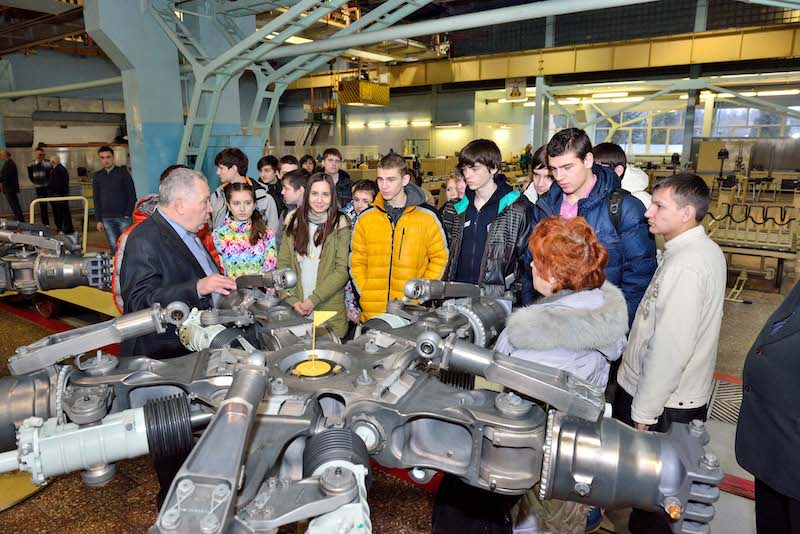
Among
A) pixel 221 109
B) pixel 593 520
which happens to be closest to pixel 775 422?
pixel 593 520

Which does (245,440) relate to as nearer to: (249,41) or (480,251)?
(480,251)

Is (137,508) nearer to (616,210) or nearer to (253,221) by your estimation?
(253,221)

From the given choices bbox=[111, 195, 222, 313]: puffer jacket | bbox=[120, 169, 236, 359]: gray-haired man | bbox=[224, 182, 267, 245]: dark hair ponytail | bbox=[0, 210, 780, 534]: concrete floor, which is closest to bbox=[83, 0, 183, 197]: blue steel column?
bbox=[111, 195, 222, 313]: puffer jacket

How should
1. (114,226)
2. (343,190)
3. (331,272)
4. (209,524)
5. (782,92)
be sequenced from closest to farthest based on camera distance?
(209,524), (331,272), (343,190), (114,226), (782,92)

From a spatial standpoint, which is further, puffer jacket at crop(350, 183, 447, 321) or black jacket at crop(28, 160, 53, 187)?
black jacket at crop(28, 160, 53, 187)

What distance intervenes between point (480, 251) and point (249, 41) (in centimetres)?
363

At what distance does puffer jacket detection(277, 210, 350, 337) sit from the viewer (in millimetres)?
2982

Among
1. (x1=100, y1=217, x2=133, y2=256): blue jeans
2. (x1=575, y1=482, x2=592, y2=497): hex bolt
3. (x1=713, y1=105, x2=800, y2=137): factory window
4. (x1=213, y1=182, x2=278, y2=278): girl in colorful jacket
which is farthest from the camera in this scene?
(x1=713, y1=105, x2=800, y2=137): factory window

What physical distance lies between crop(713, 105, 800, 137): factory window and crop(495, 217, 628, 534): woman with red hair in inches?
642

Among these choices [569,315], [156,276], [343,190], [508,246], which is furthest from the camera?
[343,190]

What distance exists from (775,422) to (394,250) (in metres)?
1.90

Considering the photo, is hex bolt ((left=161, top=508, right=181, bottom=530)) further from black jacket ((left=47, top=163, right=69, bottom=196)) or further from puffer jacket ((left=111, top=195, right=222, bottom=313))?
black jacket ((left=47, top=163, right=69, bottom=196))

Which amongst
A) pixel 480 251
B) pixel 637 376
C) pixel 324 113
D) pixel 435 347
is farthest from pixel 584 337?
pixel 324 113

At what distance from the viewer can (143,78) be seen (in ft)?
18.7
